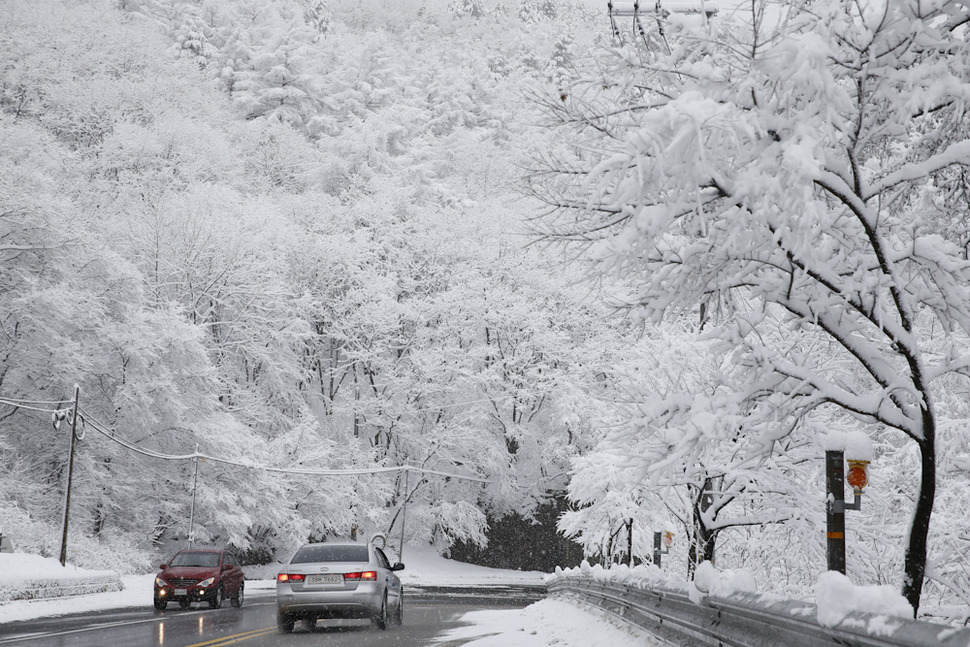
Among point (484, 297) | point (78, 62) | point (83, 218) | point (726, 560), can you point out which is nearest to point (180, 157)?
point (78, 62)

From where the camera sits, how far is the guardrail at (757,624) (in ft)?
13.2

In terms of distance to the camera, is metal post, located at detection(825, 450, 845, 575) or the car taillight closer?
metal post, located at detection(825, 450, 845, 575)

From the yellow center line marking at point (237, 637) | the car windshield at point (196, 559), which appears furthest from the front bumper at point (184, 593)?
the yellow center line marking at point (237, 637)

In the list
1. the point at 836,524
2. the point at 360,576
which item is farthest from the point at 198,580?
the point at 836,524

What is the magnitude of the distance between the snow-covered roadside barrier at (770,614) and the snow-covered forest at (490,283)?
45.4 inches

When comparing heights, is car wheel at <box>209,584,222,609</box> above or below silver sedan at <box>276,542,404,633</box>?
below

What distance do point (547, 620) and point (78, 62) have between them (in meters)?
52.7

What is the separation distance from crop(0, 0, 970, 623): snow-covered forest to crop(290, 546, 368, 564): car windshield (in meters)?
5.16

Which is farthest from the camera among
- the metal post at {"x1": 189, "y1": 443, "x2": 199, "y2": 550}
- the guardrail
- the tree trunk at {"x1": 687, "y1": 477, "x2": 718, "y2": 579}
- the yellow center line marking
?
the metal post at {"x1": 189, "y1": 443, "x2": 199, "y2": 550}

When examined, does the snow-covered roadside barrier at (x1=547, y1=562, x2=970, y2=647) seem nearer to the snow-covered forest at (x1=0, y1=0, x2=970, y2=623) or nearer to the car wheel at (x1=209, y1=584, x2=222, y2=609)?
the snow-covered forest at (x1=0, y1=0, x2=970, y2=623)

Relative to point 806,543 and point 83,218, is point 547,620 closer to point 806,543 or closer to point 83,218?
point 806,543

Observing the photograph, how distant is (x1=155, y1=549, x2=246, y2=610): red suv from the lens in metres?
21.2

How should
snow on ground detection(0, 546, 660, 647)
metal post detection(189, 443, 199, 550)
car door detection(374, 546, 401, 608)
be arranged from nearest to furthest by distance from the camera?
snow on ground detection(0, 546, 660, 647) → car door detection(374, 546, 401, 608) → metal post detection(189, 443, 199, 550)

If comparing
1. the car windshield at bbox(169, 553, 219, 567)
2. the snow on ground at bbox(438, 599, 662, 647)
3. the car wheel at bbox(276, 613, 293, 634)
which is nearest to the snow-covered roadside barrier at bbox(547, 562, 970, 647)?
the snow on ground at bbox(438, 599, 662, 647)
